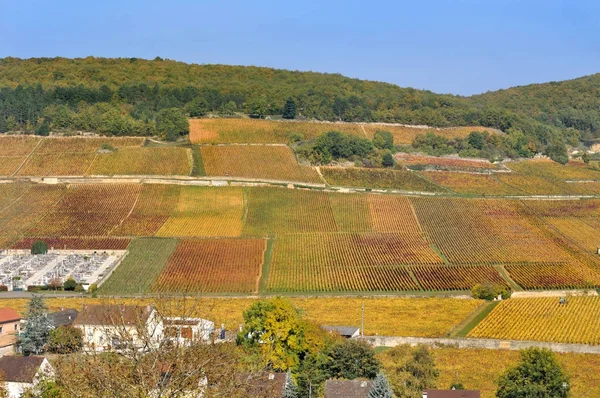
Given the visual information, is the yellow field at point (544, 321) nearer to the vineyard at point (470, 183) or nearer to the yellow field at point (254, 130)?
the vineyard at point (470, 183)

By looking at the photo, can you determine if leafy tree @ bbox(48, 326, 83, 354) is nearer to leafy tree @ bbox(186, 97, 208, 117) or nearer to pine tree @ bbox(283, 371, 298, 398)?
pine tree @ bbox(283, 371, 298, 398)

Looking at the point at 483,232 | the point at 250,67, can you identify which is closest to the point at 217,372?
the point at 483,232

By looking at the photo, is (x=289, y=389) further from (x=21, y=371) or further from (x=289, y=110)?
(x=289, y=110)

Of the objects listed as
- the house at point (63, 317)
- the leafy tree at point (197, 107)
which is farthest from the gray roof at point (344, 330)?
the leafy tree at point (197, 107)

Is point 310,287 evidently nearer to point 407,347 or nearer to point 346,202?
point 407,347

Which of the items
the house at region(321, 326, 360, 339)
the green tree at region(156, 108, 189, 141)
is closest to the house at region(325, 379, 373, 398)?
the house at region(321, 326, 360, 339)
